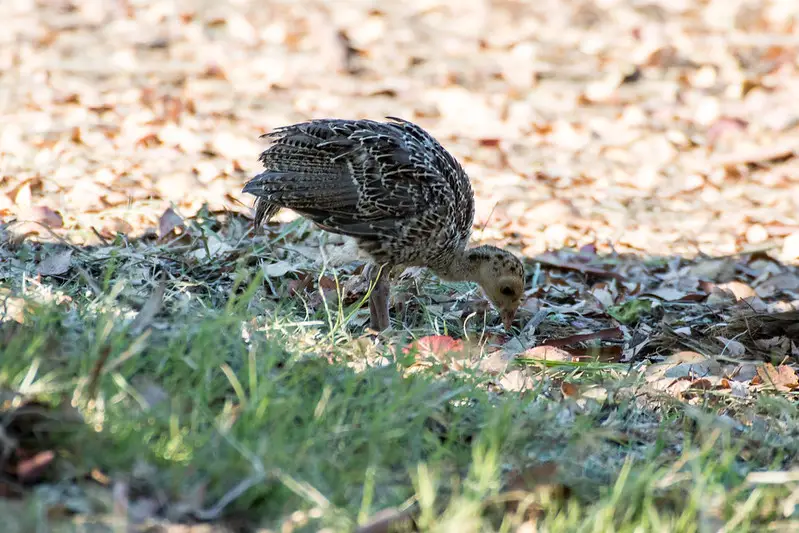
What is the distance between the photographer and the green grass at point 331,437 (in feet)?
10.8

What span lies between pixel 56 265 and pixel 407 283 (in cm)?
215

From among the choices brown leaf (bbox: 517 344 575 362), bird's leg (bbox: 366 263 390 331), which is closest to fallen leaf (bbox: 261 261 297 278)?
bird's leg (bbox: 366 263 390 331)

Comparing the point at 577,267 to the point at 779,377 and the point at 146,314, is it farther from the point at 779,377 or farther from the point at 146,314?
the point at 146,314

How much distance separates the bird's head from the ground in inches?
6.6

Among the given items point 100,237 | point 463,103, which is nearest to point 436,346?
point 100,237

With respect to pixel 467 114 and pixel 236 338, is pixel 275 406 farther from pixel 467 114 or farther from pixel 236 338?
pixel 467 114

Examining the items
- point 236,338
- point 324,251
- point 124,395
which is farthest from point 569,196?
point 124,395

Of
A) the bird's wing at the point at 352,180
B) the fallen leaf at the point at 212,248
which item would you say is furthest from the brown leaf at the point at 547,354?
the fallen leaf at the point at 212,248

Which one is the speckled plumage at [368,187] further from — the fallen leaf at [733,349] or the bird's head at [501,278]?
the fallen leaf at [733,349]

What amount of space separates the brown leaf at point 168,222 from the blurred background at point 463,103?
13cm

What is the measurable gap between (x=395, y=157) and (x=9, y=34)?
6.13 meters

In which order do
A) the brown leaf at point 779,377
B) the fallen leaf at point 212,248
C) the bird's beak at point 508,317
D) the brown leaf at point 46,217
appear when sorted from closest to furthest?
the brown leaf at point 779,377 < the bird's beak at point 508,317 < the fallen leaf at point 212,248 < the brown leaf at point 46,217

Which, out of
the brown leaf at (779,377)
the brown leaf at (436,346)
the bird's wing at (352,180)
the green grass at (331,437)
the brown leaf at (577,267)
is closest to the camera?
the green grass at (331,437)

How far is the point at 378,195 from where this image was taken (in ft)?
19.1
